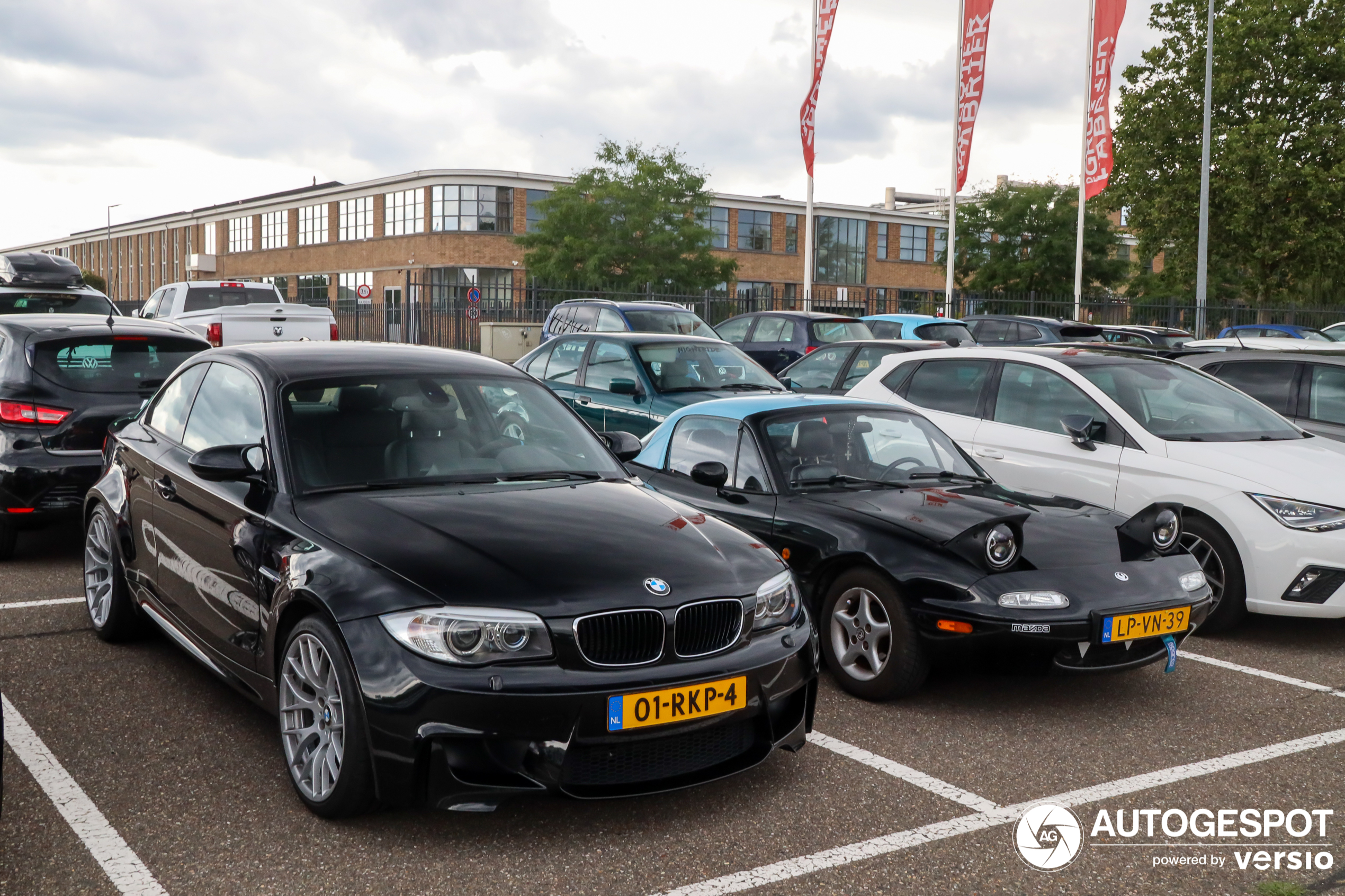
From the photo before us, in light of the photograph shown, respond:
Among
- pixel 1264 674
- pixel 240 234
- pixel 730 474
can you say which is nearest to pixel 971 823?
pixel 730 474

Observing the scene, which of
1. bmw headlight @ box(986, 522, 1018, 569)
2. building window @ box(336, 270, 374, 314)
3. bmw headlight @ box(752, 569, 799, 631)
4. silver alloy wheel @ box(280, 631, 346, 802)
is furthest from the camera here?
building window @ box(336, 270, 374, 314)

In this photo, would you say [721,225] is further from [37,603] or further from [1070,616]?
[1070,616]

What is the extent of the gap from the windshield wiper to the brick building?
40.7 meters

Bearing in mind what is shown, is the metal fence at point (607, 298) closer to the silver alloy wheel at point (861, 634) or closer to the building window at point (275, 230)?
the silver alloy wheel at point (861, 634)

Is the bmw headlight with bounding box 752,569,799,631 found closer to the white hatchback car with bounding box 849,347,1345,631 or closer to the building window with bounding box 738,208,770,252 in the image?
the white hatchback car with bounding box 849,347,1345,631

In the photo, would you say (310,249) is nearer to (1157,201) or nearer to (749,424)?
(1157,201)

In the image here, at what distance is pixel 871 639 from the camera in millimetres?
5270

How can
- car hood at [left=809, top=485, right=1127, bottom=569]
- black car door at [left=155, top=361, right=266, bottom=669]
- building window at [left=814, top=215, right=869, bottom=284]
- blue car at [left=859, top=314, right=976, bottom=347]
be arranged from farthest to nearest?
1. building window at [left=814, top=215, right=869, bottom=284]
2. blue car at [left=859, top=314, right=976, bottom=347]
3. car hood at [left=809, top=485, right=1127, bottom=569]
4. black car door at [left=155, top=361, right=266, bottom=669]

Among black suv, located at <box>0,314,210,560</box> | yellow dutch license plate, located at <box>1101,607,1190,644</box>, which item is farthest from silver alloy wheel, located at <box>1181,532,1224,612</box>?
black suv, located at <box>0,314,210,560</box>

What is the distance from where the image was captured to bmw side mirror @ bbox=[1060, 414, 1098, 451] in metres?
7.20

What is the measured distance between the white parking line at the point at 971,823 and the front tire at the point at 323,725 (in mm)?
1033

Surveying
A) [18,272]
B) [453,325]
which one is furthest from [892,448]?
[453,325]

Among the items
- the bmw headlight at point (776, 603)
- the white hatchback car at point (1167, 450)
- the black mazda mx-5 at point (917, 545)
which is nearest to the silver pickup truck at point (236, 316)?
the white hatchback car at point (1167, 450)

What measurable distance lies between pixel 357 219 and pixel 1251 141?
42952 millimetres
